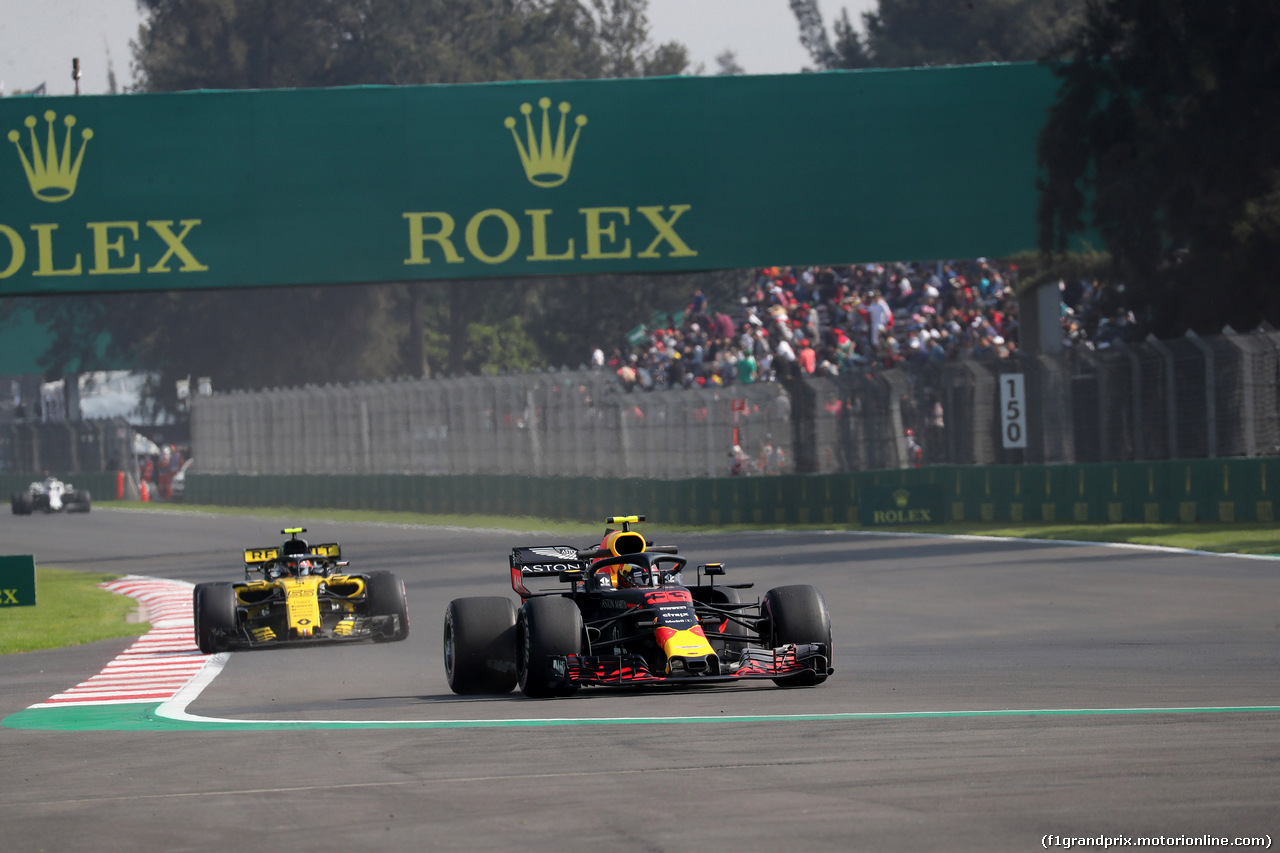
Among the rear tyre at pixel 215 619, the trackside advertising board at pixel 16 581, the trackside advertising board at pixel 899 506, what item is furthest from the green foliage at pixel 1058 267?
the rear tyre at pixel 215 619

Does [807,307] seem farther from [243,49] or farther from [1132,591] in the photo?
[243,49]

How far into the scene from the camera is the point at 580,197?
88.4ft

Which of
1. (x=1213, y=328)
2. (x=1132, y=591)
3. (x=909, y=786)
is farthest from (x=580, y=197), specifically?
(x=909, y=786)

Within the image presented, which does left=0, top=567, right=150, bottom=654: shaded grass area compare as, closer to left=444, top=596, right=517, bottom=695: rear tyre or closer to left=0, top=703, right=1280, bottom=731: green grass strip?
left=0, top=703, right=1280, bottom=731: green grass strip

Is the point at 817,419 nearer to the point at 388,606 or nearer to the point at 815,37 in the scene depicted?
the point at 388,606

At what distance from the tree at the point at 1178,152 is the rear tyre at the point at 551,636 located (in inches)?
766

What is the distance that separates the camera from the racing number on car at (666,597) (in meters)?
10.1

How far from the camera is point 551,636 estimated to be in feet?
32.7

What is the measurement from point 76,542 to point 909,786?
30929 mm

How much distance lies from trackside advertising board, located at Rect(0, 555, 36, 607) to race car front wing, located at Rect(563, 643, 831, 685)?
32.0ft

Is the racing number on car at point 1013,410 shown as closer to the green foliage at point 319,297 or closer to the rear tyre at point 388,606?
the rear tyre at point 388,606

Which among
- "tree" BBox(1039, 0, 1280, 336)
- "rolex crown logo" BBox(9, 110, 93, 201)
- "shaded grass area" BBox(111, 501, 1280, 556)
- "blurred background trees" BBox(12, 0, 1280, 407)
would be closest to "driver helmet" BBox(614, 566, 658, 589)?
"shaded grass area" BBox(111, 501, 1280, 556)

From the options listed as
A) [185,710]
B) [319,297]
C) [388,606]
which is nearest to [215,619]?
[388,606]

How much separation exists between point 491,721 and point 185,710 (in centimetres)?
245
